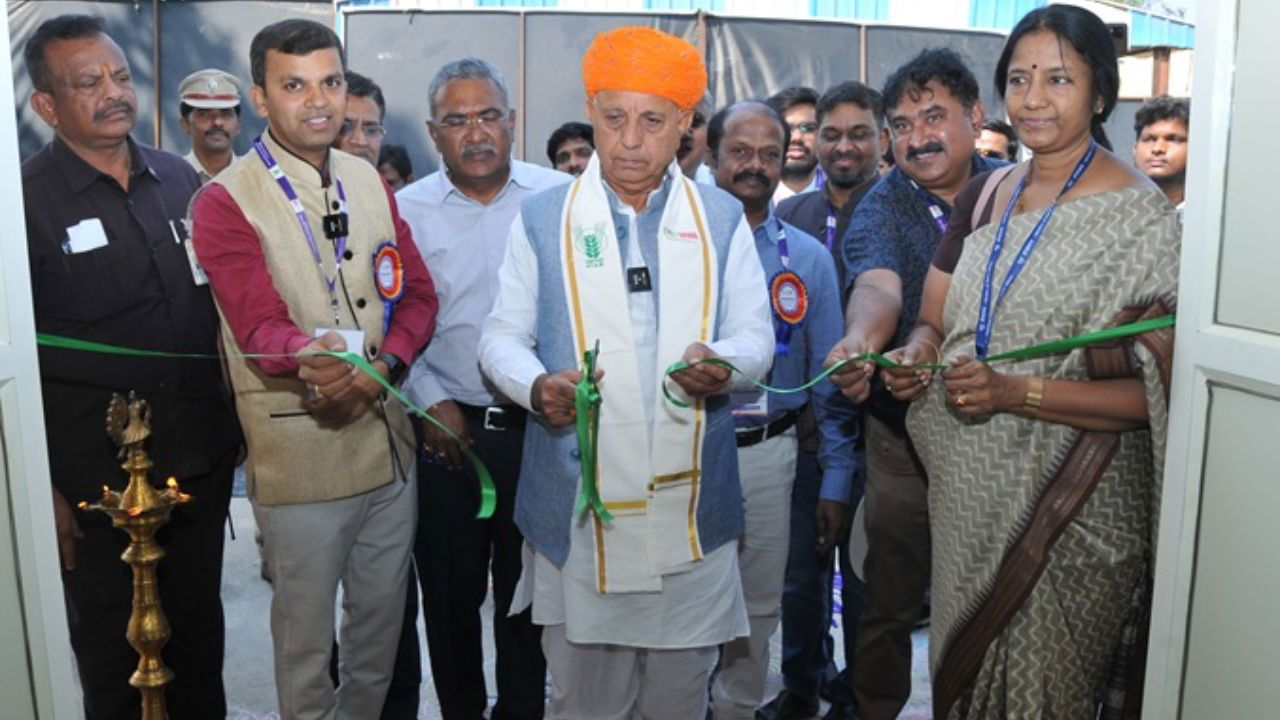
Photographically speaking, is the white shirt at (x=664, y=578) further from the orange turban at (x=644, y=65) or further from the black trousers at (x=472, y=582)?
the black trousers at (x=472, y=582)

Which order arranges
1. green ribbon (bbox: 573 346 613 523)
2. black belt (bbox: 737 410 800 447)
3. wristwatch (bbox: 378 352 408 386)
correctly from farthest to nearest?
black belt (bbox: 737 410 800 447) < wristwatch (bbox: 378 352 408 386) < green ribbon (bbox: 573 346 613 523)

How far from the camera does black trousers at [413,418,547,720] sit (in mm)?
3480

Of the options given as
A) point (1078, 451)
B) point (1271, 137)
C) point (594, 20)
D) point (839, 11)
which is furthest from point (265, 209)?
point (839, 11)

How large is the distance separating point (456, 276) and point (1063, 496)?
74.7 inches

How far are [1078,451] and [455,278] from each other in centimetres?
190

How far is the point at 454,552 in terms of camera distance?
11.5 feet

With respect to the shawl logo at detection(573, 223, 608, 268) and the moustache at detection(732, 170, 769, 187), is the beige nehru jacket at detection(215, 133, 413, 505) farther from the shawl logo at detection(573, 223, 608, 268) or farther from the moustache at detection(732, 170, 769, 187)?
the moustache at detection(732, 170, 769, 187)

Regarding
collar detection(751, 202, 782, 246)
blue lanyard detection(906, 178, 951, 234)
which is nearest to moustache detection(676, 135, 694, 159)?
collar detection(751, 202, 782, 246)

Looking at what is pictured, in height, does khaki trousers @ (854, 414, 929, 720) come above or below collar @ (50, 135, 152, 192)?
below

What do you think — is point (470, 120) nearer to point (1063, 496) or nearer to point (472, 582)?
point (472, 582)

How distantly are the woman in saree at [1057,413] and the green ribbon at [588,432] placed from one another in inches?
30.1

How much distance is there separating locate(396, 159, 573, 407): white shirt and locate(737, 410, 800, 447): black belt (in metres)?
0.74

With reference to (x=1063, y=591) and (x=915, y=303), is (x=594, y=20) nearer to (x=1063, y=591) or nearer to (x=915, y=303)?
(x=915, y=303)

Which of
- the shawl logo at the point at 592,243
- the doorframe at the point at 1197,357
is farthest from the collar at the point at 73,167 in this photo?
the doorframe at the point at 1197,357
